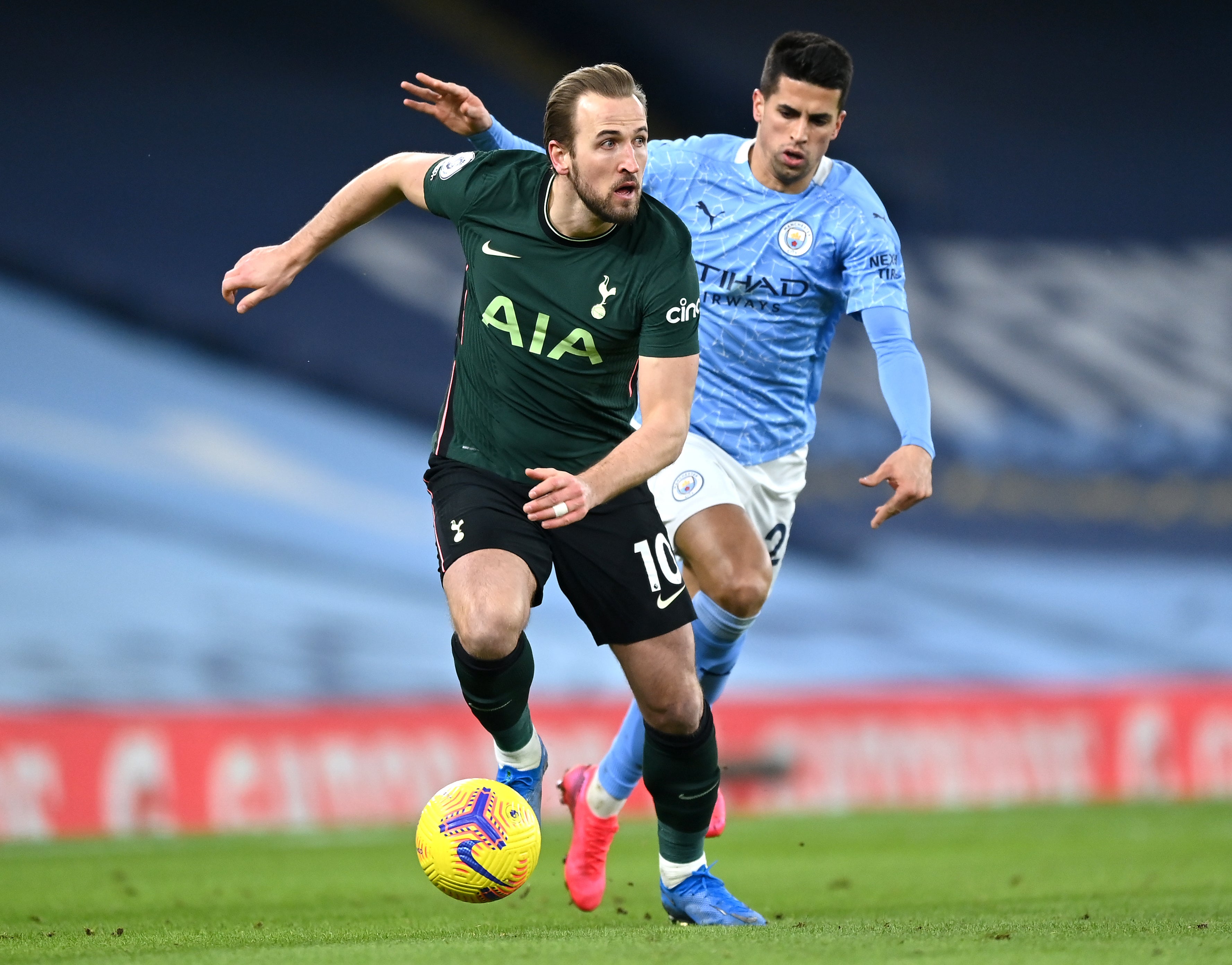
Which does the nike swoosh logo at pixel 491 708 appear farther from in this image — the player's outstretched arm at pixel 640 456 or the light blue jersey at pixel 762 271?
the light blue jersey at pixel 762 271

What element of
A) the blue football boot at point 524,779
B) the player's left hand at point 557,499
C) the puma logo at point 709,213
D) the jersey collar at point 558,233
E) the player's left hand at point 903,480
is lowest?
the blue football boot at point 524,779

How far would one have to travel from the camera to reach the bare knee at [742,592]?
5723 millimetres

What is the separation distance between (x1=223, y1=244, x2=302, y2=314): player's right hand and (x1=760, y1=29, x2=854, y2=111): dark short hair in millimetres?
1742

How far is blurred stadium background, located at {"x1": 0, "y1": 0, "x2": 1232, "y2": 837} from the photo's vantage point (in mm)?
13234

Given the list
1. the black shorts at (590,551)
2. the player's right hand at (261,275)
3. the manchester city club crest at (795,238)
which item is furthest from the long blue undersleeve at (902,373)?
the player's right hand at (261,275)

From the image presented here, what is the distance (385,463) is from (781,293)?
32.5ft

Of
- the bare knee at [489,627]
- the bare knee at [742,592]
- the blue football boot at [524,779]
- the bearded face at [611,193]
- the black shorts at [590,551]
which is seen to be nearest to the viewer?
the bare knee at [489,627]

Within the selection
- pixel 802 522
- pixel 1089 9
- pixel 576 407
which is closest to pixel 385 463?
pixel 802 522

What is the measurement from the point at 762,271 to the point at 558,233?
49.0 inches

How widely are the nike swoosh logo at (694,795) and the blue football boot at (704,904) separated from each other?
231 millimetres

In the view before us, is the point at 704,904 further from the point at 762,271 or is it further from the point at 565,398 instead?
the point at 762,271

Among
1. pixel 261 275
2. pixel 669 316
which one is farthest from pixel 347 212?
pixel 669 316

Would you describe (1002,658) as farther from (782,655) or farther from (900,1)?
(900,1)

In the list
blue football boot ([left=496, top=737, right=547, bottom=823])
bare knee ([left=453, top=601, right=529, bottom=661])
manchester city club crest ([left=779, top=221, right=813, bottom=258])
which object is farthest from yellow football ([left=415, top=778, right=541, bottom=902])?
manchester city club crest ([left=779, top=221, right=813, bottom=258])
